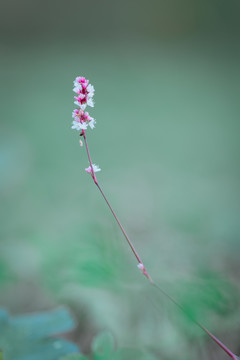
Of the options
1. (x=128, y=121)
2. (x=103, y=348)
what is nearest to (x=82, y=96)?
(x=103, y=348)

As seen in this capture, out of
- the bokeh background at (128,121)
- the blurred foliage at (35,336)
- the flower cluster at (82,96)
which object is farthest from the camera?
the bokeh background at (128,121)

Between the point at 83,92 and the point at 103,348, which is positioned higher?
the point at 83,92

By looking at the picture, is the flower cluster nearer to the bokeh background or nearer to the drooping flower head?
the drooping flower head

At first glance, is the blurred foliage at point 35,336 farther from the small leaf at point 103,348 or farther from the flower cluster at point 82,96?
the flower cluster at point 82,96

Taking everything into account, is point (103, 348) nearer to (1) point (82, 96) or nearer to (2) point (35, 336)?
(2) point (35, 336)

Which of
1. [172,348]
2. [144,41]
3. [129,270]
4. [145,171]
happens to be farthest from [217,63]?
[172,348]

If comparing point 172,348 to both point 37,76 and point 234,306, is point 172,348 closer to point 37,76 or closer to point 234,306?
point 234,306

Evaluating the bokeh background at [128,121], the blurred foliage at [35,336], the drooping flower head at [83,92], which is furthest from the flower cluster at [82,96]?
the bokeh background at [128,121]
